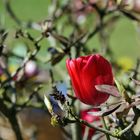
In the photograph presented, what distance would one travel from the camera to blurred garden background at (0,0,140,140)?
97 centimetres

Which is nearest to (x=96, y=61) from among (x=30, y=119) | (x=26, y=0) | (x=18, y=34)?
(x=18, y=34)

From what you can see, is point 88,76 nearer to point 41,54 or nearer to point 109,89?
point 109,89

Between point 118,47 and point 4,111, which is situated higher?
point 4,111

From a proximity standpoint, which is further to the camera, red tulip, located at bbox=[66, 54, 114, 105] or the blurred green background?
the blurred green background

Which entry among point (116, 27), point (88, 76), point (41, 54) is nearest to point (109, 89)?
point (88, 76)

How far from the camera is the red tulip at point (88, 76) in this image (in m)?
0.72

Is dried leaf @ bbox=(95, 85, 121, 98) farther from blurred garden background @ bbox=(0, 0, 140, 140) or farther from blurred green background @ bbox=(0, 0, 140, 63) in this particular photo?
blurred green background @ bbox=(0, 0, 140, 63)

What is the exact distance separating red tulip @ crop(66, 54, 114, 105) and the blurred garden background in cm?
14

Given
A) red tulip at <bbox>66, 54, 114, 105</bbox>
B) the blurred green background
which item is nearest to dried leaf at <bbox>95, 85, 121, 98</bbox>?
red tulip at <bbox>66, 54, 114, 105</bbox>

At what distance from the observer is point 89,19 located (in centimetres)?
207

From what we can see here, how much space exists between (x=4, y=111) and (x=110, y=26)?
85 centimetres

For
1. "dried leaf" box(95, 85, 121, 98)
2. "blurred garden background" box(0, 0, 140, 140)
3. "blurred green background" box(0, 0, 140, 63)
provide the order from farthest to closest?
1. "blurred green background" box(0, 0, 140, 63)
2. "blurred garden background" box(0, 0, 140, 140)
3. "dried leaf" box(95, 85, 121, 98)

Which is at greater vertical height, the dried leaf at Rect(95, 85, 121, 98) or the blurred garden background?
the dried leaf at Rect(95, 85, 121, 98)

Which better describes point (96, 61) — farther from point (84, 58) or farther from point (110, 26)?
point (110, 26)
